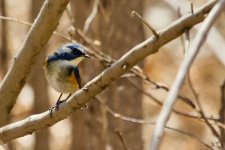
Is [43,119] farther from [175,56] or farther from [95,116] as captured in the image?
[175,56]

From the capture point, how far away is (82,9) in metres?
4.64

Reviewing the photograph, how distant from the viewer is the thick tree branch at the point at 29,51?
87.7 inches

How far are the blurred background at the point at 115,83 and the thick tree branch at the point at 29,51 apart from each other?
107 millimetres

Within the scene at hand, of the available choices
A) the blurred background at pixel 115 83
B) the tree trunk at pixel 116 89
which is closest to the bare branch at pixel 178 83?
the blurred background at pixel 115 83

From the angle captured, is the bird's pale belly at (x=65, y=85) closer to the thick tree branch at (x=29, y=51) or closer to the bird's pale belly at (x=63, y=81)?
the bird's pale belly at (x=63, y=81)

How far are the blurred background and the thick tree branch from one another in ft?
0.35

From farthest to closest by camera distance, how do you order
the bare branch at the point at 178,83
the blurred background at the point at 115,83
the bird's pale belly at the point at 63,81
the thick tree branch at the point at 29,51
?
1. the blurred background at the point at 115,83
2. the bird's pale belly at the point at 63,81
3. the thick tree branch at the point at 29,51
4. the bare branch at the point at 178,83

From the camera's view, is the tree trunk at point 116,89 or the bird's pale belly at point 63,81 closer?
the bird's pale belly at point 63,81

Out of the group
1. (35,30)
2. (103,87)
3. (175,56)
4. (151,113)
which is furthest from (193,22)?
(175,56)

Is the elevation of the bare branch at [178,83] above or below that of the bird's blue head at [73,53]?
above

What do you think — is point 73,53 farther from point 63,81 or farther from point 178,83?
point 178,83

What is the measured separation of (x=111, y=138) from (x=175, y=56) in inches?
162

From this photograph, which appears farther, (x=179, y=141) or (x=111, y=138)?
(x=179, y=141)

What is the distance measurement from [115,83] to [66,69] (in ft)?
5.93
